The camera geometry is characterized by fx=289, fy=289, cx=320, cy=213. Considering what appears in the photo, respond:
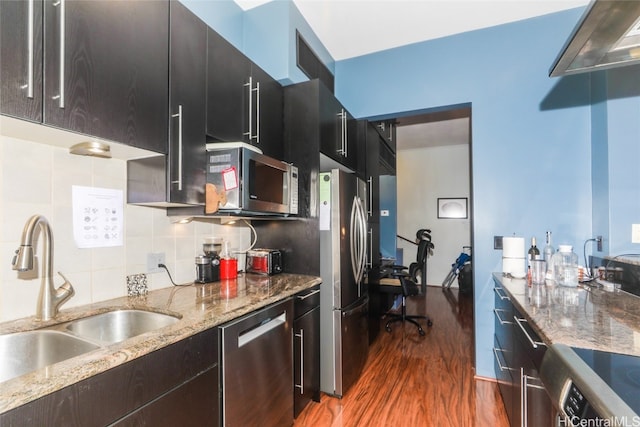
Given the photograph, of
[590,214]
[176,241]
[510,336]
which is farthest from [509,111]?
[176,241]

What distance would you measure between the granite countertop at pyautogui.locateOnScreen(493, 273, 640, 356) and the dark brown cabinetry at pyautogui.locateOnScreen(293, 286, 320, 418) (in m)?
1.17

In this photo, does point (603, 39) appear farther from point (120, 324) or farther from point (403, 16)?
point (120, 324)

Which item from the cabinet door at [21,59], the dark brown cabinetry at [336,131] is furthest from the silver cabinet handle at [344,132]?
the cabinet door at [21,59]

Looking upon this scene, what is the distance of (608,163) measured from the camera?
1860 mm

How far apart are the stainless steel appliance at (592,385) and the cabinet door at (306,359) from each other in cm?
124

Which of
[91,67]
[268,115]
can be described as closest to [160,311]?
[91,67]

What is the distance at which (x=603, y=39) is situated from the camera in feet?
3.62

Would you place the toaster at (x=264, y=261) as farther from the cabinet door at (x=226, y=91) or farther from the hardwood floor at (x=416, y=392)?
the hardwood floor at (x=416, y=392)

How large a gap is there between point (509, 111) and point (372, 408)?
2465mm

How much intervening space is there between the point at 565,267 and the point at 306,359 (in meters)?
1.74

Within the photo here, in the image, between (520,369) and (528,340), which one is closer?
(528,340)

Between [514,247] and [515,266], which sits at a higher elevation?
[514,247]

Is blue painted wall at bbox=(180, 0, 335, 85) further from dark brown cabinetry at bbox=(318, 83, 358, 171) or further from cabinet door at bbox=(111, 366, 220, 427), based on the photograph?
cabinet door at bbox=(111, 366, 220, 427)

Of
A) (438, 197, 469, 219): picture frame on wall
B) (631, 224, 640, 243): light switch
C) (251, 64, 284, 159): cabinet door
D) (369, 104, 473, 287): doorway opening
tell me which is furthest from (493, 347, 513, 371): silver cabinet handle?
(438, 197, 469, 219): picture frame on wall
